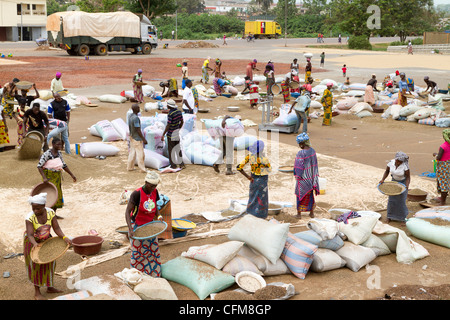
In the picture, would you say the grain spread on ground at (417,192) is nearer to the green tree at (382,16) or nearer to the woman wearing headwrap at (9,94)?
the woman wearing headwrap at (9,94)

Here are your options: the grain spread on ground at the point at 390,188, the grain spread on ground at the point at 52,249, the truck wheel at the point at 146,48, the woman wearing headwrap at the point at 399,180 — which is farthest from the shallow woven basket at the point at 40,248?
the truck wheel at the point at 146,48

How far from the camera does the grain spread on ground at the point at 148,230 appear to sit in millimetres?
5018

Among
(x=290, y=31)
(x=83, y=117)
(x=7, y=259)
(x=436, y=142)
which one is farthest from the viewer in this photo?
(x=290, y=31)

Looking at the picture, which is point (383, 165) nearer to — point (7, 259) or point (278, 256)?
point (278, 256)

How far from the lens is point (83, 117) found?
46.9 feet

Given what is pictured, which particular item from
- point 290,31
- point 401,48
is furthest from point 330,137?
point 290,31

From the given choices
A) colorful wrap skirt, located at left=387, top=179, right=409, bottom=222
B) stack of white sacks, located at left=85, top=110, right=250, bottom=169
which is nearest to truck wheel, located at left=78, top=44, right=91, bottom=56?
stack of white sacks, located at left=85, top=110, right=250, bottom=169

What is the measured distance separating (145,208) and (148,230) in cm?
29

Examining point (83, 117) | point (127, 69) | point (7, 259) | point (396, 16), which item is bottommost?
point (7, 259)

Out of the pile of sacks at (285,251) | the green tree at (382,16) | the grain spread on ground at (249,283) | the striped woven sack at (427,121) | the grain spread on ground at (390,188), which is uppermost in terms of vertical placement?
the green tree at (382,16)

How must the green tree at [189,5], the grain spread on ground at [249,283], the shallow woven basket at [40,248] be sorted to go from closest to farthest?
the shallow woven basket at [40,248] < the grain spread on ground at [249,283] < the green tree at [189,5]

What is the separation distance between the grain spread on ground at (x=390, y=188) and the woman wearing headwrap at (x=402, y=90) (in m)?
9.38

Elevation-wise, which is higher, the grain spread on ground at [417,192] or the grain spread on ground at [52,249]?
the grain spread on ground at [52,249]

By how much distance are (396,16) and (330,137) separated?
132ft
